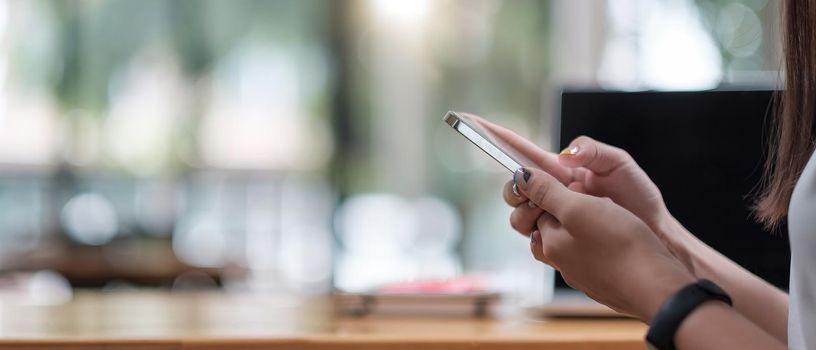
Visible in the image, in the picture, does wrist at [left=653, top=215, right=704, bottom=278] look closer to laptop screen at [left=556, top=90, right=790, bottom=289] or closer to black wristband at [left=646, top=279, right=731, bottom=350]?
black wristband at [left=646, top=279, right=731, bottom=350]

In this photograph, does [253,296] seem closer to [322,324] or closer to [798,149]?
[322,324]

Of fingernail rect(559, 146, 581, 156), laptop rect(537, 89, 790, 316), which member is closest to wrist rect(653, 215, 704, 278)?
fingernail rect(559, 146, 581, 156)

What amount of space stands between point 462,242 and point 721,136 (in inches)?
115

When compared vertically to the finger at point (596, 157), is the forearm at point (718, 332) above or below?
below

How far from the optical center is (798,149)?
2.89 ft

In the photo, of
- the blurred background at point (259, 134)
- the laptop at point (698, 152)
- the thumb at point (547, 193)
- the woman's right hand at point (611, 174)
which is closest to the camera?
the thumb at point (547, 193)

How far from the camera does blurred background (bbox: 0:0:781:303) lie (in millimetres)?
4352

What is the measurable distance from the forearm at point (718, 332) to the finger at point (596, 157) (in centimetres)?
30

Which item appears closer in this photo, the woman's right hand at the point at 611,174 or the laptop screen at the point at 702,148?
the woman's right hand at the point at 611,174

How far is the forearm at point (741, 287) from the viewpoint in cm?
99

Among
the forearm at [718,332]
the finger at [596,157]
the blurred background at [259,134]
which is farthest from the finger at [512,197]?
the blurred background at [259,134]

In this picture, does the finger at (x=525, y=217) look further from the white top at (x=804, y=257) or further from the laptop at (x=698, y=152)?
the laptop at (x=698, y=152)

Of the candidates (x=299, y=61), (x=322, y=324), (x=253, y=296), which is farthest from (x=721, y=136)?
(x=299, y=61)

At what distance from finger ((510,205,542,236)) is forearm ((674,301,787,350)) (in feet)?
0.68
